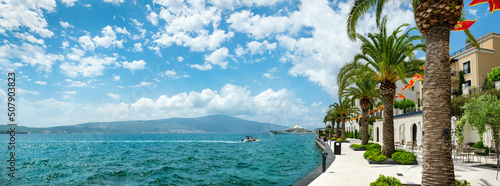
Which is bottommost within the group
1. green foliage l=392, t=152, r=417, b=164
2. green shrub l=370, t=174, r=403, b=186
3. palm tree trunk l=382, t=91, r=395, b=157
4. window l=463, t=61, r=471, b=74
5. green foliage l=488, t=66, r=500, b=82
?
green foliage l=392, t=152, r=417, b=164

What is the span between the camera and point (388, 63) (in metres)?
19.0

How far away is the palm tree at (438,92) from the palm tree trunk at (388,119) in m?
11.7

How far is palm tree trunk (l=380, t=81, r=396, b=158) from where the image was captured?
1880 centimetres

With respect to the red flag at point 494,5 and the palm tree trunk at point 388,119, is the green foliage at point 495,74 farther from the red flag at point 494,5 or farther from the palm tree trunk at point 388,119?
the red flag at point 494,5

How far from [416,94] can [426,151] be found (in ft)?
194

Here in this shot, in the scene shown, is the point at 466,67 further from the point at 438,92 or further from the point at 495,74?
the point at 438,92

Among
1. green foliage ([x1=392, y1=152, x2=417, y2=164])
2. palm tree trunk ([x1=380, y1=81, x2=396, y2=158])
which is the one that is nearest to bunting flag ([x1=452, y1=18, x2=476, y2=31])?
green foliage ([x1=392, y1=152, x2=417, y2=164])

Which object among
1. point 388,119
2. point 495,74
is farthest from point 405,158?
point 495,74

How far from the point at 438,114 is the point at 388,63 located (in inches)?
483

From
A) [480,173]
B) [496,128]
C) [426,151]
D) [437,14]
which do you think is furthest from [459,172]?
[437,14]

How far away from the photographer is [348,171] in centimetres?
1457

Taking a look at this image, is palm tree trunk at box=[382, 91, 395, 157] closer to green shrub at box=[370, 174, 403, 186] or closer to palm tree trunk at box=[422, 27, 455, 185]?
green shrub at box=[370, 174, 403, 186]

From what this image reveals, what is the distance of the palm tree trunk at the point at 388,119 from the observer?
18.8 m

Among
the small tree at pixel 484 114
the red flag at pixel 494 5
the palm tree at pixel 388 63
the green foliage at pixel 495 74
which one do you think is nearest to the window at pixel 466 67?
the green foliage at pixel 495 74
